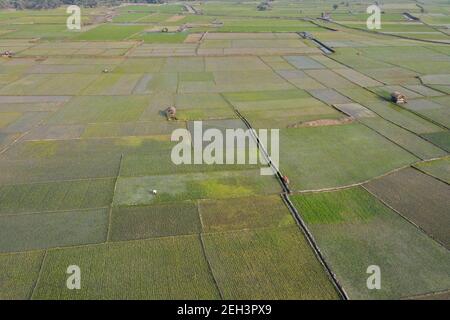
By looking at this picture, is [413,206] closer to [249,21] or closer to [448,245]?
[448,245]

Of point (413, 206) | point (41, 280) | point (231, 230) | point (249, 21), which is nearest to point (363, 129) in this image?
point (413, 206)

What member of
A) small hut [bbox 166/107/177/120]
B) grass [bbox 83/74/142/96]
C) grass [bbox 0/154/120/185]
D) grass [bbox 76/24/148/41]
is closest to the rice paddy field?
grass [bbox 0/154/120/185]

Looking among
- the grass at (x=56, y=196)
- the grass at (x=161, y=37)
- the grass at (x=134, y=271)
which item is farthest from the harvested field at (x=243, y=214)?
the grass at (x=161, y=37)

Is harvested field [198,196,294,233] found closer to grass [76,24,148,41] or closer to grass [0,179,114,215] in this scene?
grass [0,179,114,215]

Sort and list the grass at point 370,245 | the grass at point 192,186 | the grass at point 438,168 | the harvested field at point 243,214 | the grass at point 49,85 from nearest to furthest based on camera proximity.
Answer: the grass at point 370,245 → the harvested field at point 243,214 → the grass at point 192,186 → the grass at point 438,168 → the grass at point 49,85

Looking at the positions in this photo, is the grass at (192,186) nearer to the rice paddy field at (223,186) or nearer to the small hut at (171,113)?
the rice paddy field at (223,186)

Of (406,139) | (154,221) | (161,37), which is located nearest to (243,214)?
(154,221)

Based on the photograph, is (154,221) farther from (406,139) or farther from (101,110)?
(406,139)
